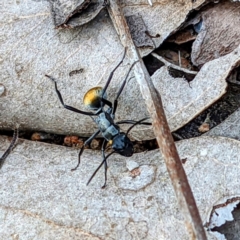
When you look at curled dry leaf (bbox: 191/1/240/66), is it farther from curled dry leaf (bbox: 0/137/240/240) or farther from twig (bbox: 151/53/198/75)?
curled dry leaf (bbox: 0/137/240/240)

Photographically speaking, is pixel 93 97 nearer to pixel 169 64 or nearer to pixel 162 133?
pixel 169 64

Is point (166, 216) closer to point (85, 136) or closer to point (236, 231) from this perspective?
point (236, 231)


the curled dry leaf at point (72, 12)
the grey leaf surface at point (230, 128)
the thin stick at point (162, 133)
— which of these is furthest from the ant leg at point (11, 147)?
the grey leaf surface at point (230, 128)

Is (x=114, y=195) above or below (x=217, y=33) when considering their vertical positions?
below

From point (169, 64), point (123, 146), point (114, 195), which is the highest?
point (169, 64)

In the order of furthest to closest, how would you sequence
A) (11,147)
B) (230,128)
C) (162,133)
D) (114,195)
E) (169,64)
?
(11,147) < (169,64) < (230,128) < (114,195) < (162,133)

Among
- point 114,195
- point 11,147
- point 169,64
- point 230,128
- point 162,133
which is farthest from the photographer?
point 11,147

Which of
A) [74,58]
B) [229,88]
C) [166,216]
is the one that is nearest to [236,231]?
[166,216]

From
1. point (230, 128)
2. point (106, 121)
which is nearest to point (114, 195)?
point (106, 121)
